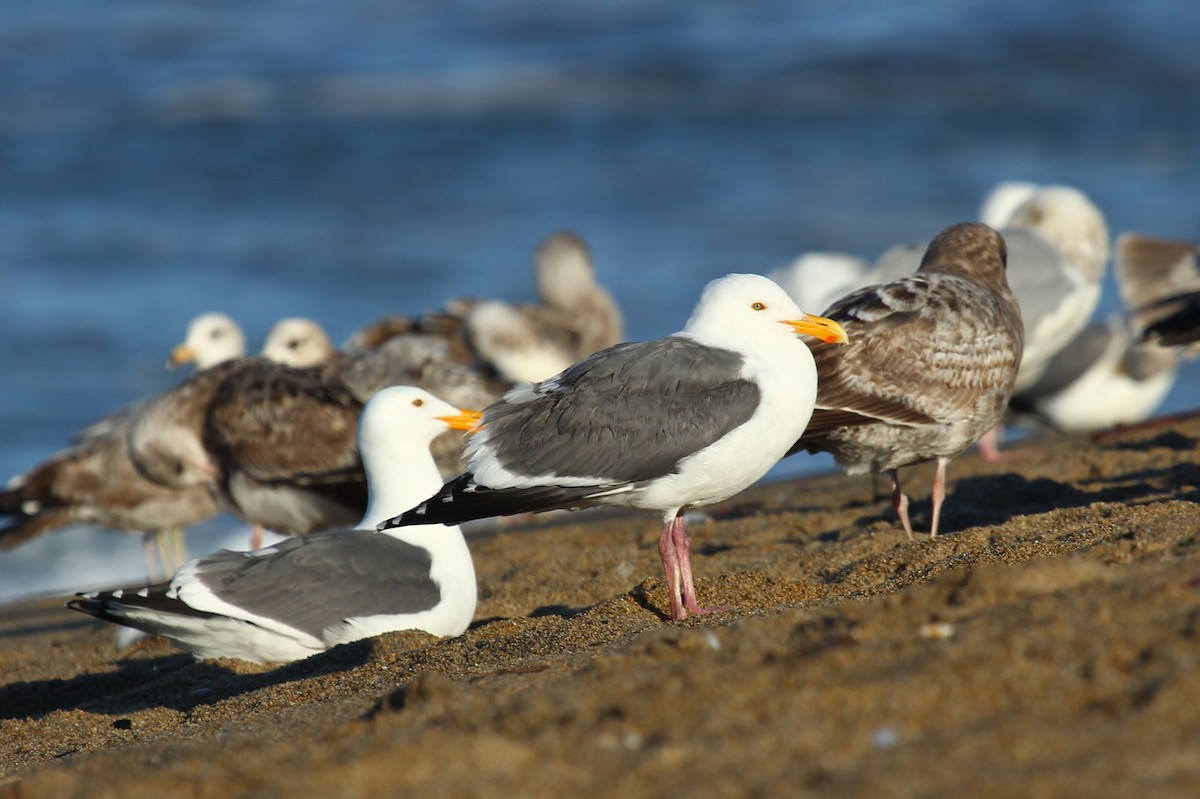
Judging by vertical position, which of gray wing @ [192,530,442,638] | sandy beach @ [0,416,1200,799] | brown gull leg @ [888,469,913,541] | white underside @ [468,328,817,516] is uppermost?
white underside @ [468,328,817,516]

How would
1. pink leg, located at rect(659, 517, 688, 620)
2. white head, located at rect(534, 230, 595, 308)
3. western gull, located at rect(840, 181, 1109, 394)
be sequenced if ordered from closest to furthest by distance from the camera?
1. pink leg, located at rect(659, 517, 688, 620)
2. western gull, located at rect(840, 181, 1109, 394)
3. white head, located at rect(534, 230, 595, 308)

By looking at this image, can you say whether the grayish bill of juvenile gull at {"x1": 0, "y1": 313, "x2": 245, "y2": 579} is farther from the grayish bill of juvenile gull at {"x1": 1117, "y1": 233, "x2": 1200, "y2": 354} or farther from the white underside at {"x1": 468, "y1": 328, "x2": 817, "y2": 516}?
the grayish bill of juvenile gull at {"x1": 1117, "y1": 233, "x2": 1200, "y2": 354}

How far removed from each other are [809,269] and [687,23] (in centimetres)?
2241

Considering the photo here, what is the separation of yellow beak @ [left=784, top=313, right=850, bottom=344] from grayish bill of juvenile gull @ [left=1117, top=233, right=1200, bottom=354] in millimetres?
5109

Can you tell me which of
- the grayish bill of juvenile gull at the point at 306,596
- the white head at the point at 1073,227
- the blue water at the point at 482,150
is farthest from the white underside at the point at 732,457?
the blue water at the point at 482,150

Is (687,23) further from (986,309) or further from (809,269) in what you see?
(986,309)

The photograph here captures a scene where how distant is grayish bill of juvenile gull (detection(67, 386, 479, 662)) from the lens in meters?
5.83

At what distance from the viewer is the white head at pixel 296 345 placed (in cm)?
1092

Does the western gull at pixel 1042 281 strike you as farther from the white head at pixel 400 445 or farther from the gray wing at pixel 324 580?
the gray wing at pixel 324 580

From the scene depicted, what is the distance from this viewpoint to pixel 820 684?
340 cm

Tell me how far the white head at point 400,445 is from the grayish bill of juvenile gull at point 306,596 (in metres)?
0.45

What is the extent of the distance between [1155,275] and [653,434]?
24.4 feet

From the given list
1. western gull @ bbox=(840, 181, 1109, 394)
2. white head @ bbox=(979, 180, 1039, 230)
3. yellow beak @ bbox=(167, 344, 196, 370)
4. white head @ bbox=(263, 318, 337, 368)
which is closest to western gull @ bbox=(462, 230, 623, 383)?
→ white head @ bbox=(263, 318, 337, 368)

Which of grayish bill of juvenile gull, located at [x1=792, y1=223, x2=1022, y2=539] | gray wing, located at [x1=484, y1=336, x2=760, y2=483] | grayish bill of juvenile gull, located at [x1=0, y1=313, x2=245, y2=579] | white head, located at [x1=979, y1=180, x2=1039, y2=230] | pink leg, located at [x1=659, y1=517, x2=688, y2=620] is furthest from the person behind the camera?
white head, located at [x1=979, y1=180, x2=1039, y2=230]
